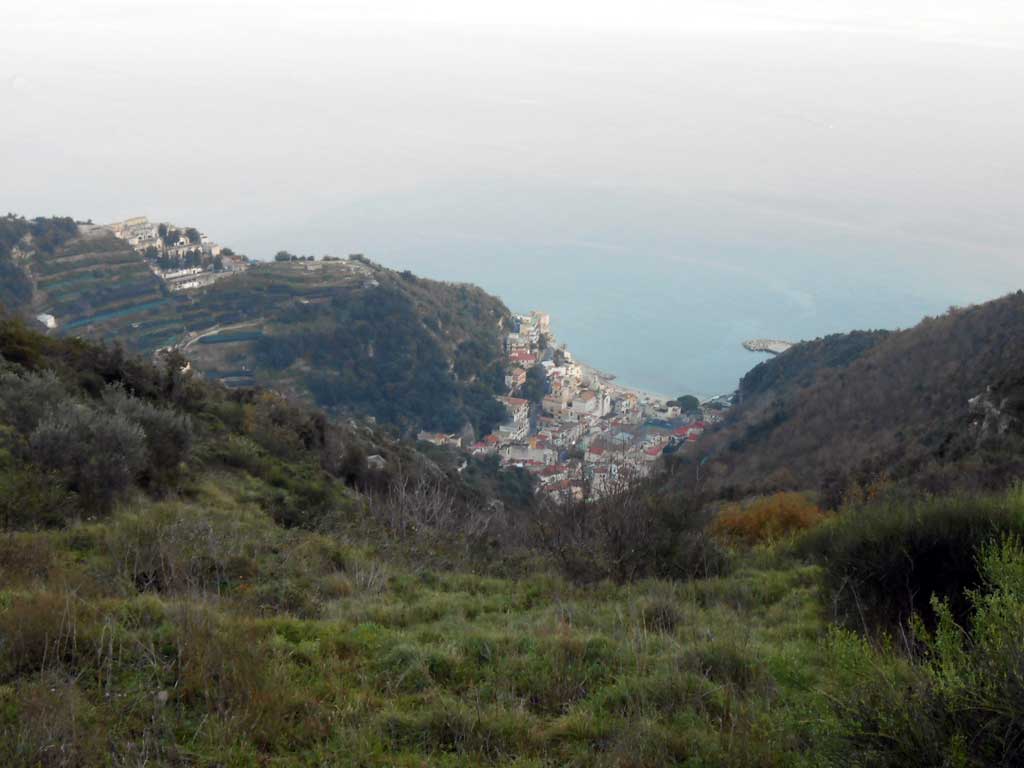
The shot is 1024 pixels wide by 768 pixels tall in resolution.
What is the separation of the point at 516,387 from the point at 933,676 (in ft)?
148

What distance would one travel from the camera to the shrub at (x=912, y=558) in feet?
15.0

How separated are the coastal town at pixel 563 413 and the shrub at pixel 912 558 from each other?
24.4 metres

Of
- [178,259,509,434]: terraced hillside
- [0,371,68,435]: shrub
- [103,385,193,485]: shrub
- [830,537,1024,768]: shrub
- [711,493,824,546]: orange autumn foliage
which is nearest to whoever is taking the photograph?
[830,537,1024,768]: shrub

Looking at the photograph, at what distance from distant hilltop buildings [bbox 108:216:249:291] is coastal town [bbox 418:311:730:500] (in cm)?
→ 1910

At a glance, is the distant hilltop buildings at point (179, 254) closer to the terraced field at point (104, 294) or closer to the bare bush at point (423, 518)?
the terraced field at point (104, 294)

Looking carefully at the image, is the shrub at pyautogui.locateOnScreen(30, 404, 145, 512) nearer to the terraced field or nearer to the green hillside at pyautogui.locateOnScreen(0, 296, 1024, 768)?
the green hillside at pyautogui.locateOnScreen(0, 296, 1024, 768)

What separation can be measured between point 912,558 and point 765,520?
7.28 m

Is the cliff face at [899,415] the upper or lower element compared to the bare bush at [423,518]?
lower

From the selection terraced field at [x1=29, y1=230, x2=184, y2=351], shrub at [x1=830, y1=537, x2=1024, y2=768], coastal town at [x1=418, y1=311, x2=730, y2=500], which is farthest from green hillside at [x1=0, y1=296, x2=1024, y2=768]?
terraced field at [x1=29, y1=230, x2=184, y2=351]

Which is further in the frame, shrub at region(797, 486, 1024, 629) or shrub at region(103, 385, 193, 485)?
shrub at region(103, 385, 193, 485)

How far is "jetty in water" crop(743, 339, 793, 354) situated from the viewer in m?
51.6

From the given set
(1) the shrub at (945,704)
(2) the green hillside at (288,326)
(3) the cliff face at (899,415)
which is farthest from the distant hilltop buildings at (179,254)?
(1) the shrub at (945,704)

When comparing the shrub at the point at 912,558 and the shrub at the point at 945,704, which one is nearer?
the shrub at the point at 945,704

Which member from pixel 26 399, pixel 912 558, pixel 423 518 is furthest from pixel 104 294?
pixel 912 558
